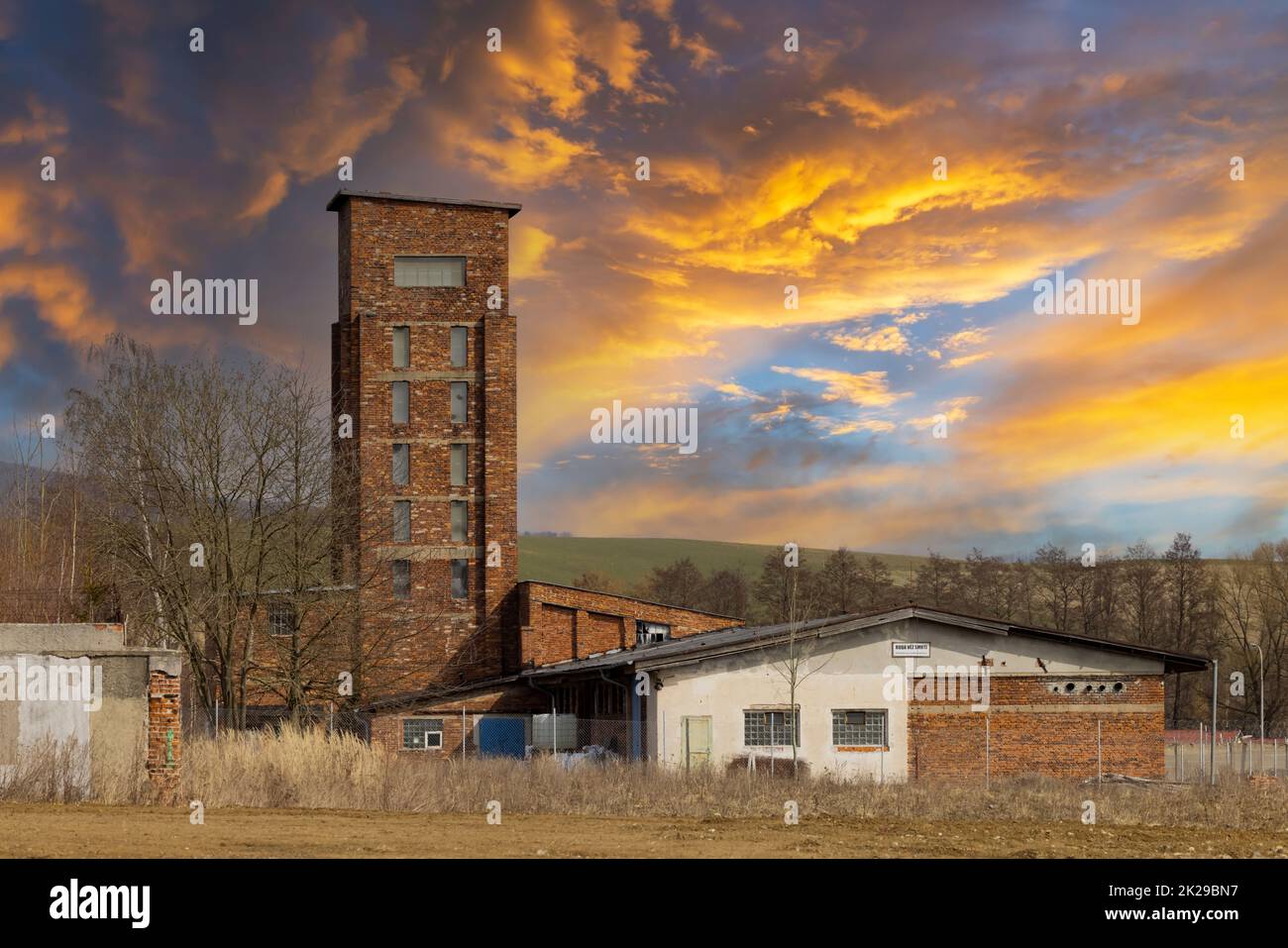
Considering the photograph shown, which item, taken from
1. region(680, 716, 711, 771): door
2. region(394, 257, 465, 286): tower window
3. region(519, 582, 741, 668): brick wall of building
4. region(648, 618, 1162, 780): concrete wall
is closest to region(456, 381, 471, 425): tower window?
region(394, 257, 465, 286): tower window

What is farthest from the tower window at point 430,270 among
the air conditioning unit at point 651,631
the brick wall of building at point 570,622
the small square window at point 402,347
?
the air conditioning unit at point 651,631

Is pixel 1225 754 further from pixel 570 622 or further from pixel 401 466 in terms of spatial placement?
pixel 401 466

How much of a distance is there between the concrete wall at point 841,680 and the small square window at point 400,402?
2341cm

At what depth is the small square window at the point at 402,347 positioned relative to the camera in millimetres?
56688

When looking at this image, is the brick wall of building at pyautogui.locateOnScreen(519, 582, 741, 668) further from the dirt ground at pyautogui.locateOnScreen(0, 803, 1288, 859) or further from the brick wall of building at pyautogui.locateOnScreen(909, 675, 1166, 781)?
the dirt ground at pyautogui.locateOnScreen(0, 803, 1288, 859)

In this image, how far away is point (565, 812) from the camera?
23.1 m

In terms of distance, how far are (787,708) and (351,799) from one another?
16234 millimetres

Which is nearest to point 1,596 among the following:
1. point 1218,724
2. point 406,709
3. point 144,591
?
point 144,591

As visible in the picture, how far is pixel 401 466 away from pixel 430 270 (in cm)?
798

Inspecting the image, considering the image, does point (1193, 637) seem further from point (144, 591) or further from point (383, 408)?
point (144, 591)

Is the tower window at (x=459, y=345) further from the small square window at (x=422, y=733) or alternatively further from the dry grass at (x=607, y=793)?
the dry grass at (x=607, y=793)

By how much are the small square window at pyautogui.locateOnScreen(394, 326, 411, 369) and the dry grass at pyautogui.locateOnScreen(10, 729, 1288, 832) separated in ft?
97.8

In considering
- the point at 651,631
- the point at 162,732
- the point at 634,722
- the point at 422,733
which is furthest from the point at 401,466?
the point at 162,732

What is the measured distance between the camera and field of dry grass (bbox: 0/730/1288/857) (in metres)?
17.6
